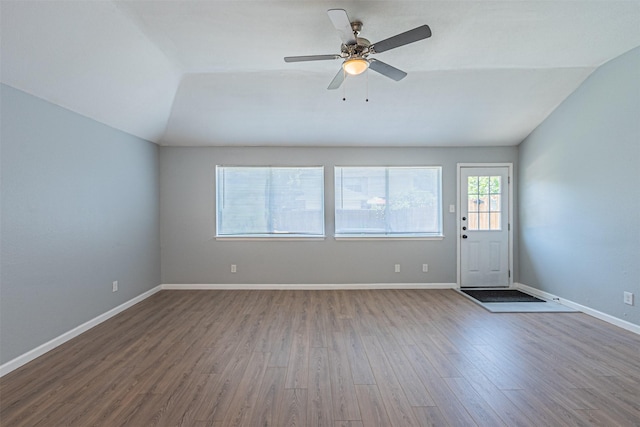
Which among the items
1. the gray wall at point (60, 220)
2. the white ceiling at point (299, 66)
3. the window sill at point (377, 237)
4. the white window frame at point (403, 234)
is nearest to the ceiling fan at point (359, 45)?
the white ceiling at point (299, 66)

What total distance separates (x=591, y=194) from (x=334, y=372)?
3685 mm

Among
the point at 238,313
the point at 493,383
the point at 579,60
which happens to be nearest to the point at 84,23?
the point at 238,313

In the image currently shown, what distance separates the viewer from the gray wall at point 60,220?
2.56 metres

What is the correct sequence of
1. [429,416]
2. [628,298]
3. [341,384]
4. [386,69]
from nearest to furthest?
[429,416], [341,384], [386,69], [628,298]

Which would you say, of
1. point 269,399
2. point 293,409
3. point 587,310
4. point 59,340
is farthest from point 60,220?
point 587,310

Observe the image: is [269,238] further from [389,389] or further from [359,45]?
[359,45]

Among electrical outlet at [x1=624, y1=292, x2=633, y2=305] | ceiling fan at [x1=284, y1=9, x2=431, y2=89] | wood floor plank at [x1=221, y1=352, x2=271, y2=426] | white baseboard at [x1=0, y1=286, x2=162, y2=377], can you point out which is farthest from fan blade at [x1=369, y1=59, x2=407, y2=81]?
white baseboard at [x1=0, y1=286, x2=162, y2=377]

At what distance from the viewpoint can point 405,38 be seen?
86.7 inches

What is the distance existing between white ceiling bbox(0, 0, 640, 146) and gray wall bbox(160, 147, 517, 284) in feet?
0.81

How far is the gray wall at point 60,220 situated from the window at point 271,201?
1311mm

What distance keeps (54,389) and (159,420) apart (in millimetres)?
1012

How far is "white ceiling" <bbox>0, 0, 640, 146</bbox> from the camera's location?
8.14 ft

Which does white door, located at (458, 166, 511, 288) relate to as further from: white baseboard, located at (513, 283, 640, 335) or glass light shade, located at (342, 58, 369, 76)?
glass light shade, located at (342, 58, 369, 76)

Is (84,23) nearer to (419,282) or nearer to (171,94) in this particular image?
(171,94)
